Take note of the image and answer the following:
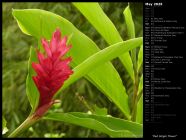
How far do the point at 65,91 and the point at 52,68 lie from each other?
2225 millimetres

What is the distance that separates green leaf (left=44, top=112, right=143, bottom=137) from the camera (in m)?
0.73

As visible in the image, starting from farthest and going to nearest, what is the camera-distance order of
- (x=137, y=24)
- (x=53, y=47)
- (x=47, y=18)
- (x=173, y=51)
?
(x=137, y=24) < (x=173, y=51) < (x=47, y=18) < (x=53, y=47)

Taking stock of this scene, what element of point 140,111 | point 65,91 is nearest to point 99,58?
point 140,111

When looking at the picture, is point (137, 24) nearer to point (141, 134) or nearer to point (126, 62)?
point (126, 62)

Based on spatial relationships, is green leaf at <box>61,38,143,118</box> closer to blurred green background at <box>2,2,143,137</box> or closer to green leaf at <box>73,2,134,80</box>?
green leaf at <box>73,2,134,80</box>

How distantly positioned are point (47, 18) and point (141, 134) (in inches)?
10.7

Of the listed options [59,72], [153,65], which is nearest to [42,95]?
[59,72]

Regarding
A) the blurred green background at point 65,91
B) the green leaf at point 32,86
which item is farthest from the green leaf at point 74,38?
the blurred green background at point 65,91

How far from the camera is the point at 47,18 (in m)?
0.86

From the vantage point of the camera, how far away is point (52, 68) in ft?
2.32

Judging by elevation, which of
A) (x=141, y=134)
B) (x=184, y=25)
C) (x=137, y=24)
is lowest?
(x=141, y=134)

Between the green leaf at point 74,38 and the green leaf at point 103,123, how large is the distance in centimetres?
14

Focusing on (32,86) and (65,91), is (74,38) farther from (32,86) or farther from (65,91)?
(65,91)

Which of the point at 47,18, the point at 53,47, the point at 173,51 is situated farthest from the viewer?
the point at 173,51
